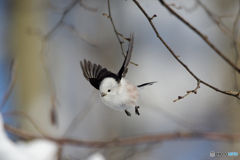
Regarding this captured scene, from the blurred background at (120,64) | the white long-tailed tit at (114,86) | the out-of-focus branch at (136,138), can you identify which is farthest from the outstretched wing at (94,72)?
the out-of-focus branch at (136,138)

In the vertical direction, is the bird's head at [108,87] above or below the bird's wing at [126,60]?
below

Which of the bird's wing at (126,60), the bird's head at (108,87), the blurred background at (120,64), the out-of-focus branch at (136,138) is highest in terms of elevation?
the blurred background at (120,64)

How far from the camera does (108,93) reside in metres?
0.24

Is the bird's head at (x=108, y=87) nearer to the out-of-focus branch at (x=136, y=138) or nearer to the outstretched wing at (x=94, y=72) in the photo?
the outstretched wing at (x=94, y=72)

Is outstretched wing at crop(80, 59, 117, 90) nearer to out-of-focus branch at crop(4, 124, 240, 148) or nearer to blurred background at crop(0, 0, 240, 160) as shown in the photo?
blurred background at crop(0, 0, 240, 160)

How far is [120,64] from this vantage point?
0.49 metres

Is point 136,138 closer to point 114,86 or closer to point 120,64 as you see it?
point 120,64

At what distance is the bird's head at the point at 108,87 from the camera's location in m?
0.24

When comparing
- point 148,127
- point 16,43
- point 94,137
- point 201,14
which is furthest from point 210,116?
point 16,43

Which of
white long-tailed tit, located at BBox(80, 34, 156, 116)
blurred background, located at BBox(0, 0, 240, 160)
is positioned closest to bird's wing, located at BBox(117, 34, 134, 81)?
white long-tailed tit, located at BBox(80, 34, 156, 116)

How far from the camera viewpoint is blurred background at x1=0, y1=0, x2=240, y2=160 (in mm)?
585

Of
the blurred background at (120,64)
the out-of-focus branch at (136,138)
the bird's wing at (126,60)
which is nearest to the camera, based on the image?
the bird's wing at (126,60)

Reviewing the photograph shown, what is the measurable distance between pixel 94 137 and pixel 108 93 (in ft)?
3.65

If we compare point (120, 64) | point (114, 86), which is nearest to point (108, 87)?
point (114, 86)
